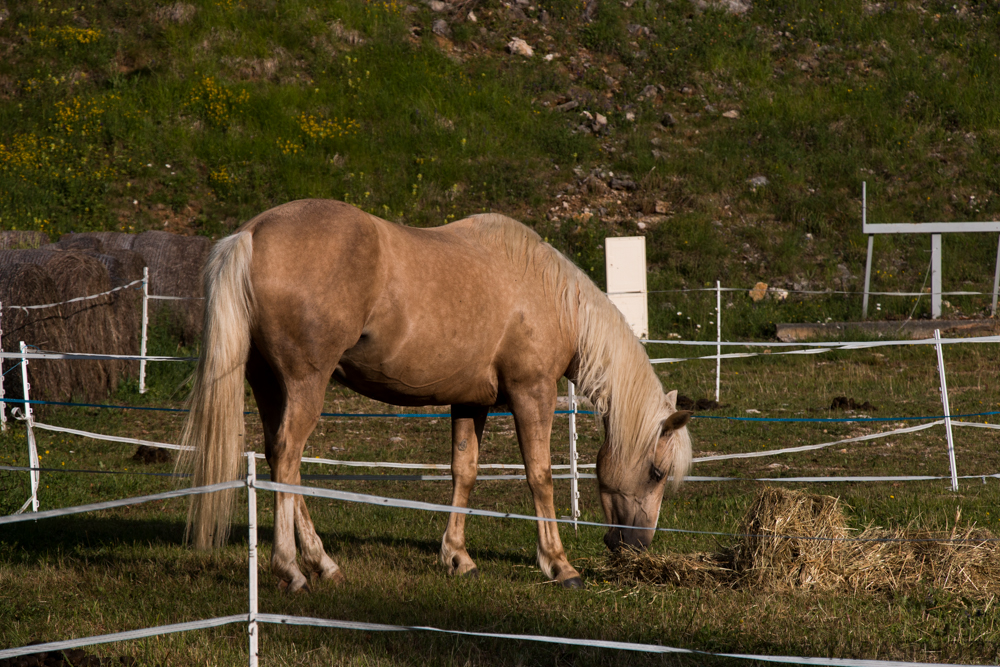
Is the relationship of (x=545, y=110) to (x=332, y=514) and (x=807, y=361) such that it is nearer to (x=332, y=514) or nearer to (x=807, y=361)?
(x=807, y=361)

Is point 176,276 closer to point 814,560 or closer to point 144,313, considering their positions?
point 144,313

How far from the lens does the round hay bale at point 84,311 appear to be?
9094 millimetres

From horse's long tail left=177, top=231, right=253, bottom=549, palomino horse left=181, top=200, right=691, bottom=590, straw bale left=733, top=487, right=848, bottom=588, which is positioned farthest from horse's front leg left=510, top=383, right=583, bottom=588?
horse's long tail left=177, top=231, right=253, bottom=549

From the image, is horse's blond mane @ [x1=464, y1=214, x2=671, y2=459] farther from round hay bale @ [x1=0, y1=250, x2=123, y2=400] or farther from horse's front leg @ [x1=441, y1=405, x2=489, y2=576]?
round hay bale @ [x1=0, y1=250, x2=123, y2=400]

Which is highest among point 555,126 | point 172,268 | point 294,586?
point 555,126

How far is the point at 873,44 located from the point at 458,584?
18468 mm

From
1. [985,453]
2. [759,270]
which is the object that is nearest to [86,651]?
[985,453]

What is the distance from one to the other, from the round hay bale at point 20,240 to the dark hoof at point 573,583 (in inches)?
359

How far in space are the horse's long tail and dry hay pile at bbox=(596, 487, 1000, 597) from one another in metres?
2.13

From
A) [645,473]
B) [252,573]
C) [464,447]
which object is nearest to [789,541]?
[645,473]

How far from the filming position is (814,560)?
443cm

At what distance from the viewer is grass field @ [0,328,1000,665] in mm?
3551

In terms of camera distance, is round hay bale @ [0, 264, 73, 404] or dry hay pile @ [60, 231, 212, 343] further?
dry hay pile @ [60, 231, 212, 343]

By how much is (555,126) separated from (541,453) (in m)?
12.6
